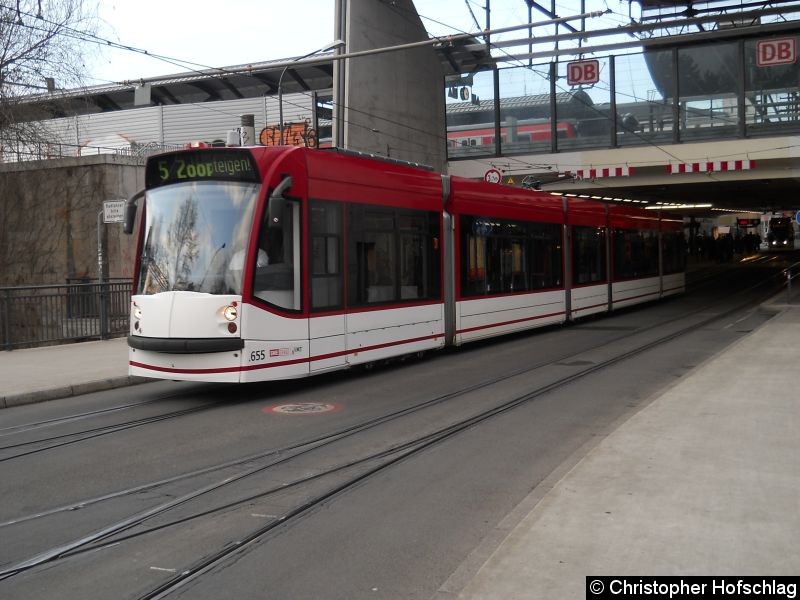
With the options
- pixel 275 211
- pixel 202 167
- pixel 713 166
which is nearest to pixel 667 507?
pixel 275 211

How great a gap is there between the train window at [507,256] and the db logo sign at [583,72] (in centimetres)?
1300

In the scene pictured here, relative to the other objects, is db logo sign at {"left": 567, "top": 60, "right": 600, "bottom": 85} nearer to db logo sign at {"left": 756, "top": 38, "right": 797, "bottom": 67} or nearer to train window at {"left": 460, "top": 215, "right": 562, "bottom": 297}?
db logo sign at {"left": 756, "top": 38, "right": 797, "bottom": 67}

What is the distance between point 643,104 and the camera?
30.5m

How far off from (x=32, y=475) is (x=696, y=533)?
5.56 metres

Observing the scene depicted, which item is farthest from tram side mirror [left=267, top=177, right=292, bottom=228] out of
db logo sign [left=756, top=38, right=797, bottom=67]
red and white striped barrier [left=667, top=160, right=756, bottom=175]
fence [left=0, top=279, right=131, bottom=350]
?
db logo sign [left=756, top=38, right=797, bottom=67]

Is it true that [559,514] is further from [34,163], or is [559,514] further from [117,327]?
[34,163]

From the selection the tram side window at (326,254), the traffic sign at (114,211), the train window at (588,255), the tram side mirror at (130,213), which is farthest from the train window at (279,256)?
the train window at (588,255)

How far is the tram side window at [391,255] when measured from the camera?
12391mm

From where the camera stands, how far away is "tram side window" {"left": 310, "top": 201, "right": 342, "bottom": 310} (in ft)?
37.3

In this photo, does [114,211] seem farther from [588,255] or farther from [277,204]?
[588,255]

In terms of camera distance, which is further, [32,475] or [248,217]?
[248,217]

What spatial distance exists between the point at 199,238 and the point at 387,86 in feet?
59.8

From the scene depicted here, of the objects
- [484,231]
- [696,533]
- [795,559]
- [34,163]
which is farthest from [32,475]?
[34,163]

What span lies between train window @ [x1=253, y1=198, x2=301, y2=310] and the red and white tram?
0.02 metres
